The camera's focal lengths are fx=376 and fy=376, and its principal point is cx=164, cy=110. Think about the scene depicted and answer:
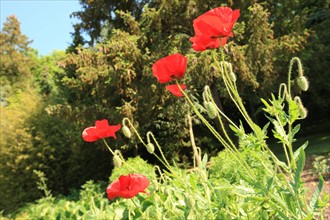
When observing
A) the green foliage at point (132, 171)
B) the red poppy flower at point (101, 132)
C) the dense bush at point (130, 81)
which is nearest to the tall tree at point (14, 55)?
the dense bush at point (130, 81)

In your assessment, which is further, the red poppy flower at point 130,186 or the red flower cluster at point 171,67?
the red poppy flower at point 130,186

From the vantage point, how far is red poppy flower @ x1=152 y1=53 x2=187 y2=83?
4.10 feet

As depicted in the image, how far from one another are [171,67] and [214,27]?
0.20 meters

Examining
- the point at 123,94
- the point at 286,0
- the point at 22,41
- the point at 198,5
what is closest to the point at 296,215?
the point at 123,94

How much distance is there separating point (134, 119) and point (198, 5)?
306 centimetres

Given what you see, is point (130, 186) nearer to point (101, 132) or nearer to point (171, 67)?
point (101, 132)

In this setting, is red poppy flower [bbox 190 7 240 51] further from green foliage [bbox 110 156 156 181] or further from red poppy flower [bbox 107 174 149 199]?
green foliage [bbox 110 156 156 181]

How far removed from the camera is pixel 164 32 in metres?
9.08

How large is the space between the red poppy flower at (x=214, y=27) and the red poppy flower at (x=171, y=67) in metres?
0.08

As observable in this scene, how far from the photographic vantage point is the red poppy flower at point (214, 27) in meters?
1.16

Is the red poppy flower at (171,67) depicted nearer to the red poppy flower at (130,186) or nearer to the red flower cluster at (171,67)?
the red flower cluster at (171,67)

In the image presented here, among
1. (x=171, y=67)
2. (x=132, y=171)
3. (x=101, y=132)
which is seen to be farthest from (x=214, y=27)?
(x=132, y=171)

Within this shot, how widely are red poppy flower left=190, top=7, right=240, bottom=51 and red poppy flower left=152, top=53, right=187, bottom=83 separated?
0.08m

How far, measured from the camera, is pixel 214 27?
1.16m
